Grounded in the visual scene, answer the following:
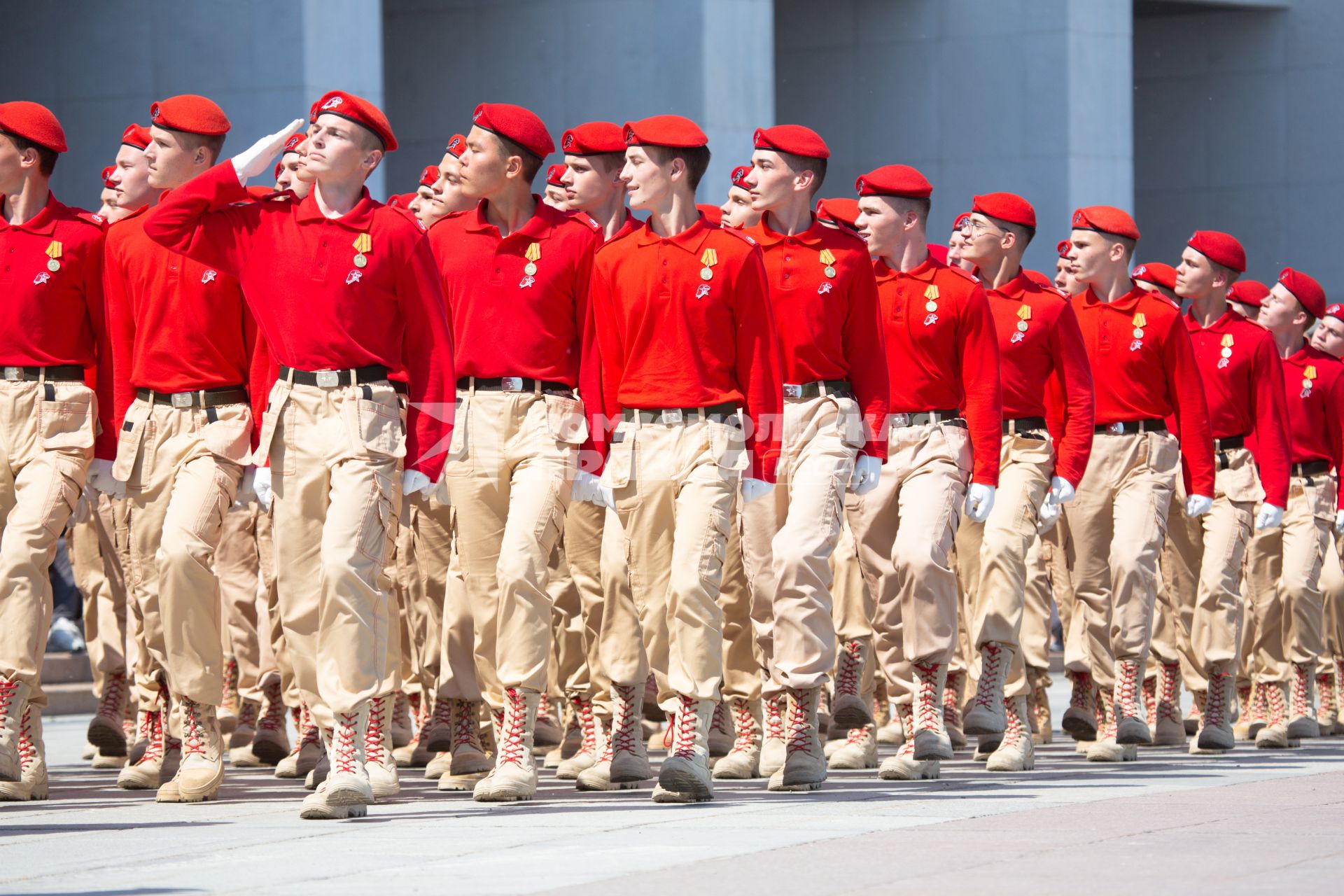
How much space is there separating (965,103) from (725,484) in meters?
15.6

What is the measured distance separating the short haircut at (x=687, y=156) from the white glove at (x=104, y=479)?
2.32 metres

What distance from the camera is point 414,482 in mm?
7883

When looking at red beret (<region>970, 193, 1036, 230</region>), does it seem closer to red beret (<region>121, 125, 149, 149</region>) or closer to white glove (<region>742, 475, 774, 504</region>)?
white glove (<region>742, 475, 774, 504</region>)

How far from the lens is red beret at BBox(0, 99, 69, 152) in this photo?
895 centimetres

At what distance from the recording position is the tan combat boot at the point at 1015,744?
9656mm

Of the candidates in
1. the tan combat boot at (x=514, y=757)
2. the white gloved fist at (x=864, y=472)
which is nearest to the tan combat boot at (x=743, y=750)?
the white gloved fist at (x=864, y=472)

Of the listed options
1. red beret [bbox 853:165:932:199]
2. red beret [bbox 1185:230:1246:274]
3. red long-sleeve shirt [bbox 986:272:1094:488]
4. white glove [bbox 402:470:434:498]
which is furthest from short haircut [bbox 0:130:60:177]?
red beret [bbox 1185:230:1246:274]

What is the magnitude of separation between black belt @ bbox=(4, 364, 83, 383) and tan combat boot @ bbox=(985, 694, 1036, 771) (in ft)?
12.8

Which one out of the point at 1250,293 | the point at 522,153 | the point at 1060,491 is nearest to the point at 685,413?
the point at 522,153

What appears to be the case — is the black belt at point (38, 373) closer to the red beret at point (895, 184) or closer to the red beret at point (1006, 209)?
the red beret at point (895, 184)

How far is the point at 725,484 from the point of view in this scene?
823 centimetres

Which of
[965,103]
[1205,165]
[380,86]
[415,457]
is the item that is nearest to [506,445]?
A: [415,457]

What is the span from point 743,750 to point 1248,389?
4.01 metres

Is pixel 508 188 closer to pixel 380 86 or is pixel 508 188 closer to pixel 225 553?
pixel 225 553
